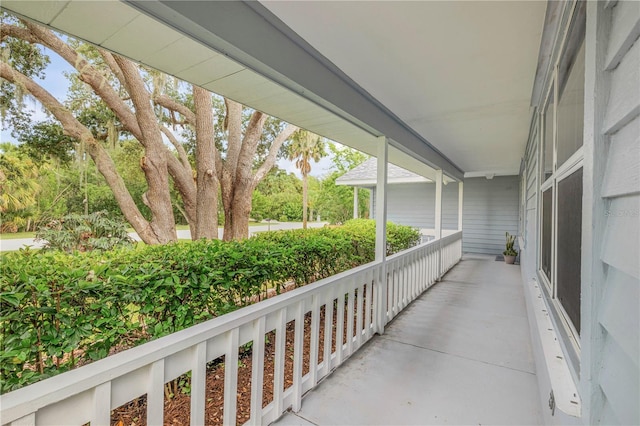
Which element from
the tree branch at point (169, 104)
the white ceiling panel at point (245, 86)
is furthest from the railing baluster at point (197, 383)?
the tree branch at point (169, 104)

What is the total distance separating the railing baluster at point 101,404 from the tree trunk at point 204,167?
20.5 ft

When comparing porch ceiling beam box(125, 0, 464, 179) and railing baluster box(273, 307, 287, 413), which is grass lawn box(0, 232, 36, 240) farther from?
porch ceiling beam box(125, 0, 464, 179)

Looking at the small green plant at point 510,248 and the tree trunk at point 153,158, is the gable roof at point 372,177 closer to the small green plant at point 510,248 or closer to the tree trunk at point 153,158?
the small green plant at point 510,248

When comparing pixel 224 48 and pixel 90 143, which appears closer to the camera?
pixel 224 48

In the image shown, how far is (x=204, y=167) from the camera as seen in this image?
6.89 metres

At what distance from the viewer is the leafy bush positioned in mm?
5746

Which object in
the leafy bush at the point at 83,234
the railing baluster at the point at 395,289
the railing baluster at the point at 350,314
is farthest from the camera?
the leafy bush at the point at 83,234

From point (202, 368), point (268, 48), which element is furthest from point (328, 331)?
point (268, 48)

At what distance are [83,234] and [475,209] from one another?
1062 centimetres

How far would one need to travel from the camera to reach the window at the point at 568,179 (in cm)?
128

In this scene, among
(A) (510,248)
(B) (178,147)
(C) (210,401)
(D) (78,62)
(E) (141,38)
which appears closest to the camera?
(E) (141,38)

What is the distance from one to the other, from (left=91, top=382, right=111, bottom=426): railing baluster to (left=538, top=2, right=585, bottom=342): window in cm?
190

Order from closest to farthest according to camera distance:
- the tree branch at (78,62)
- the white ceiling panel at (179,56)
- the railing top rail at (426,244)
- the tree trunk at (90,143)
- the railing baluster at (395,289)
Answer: the white ceiling panel at (179,56)
the railing baluster at (395,289)
the railing top rail at (426,244)
the tree branch at (78,62)
the tree trunk at (90,143)

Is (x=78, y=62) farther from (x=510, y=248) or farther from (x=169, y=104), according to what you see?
(x=510, y=248)
